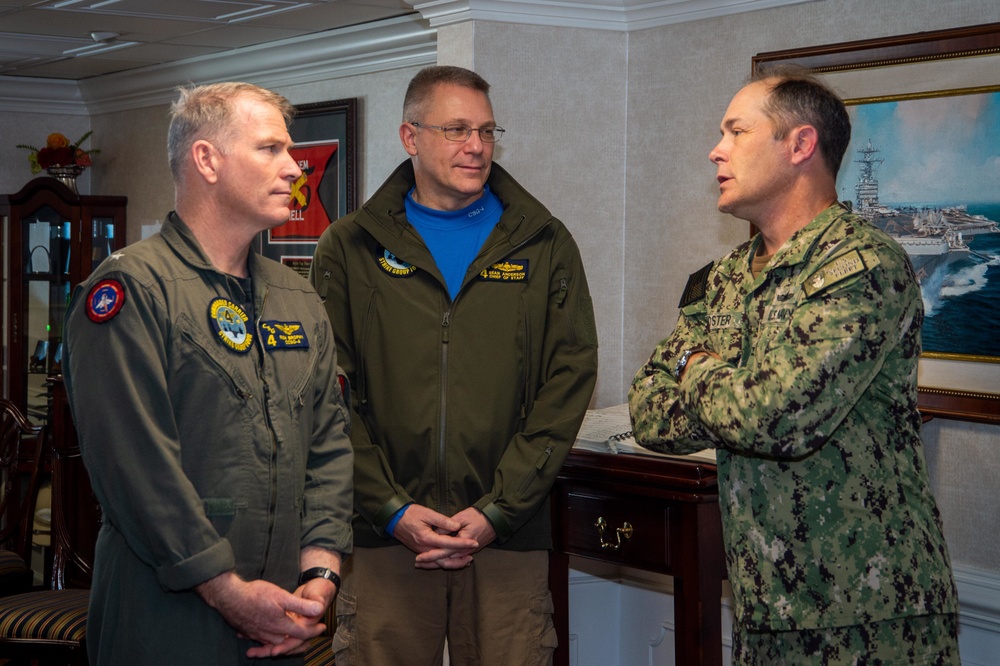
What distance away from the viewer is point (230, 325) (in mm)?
1855

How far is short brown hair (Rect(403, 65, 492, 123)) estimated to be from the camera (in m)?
2.46

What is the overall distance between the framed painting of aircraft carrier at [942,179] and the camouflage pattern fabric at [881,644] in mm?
1005

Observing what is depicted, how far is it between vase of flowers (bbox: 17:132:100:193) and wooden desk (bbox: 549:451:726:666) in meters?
4.59

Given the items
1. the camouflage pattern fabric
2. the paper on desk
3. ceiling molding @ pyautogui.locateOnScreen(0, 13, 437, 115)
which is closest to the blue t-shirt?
the paper on desk

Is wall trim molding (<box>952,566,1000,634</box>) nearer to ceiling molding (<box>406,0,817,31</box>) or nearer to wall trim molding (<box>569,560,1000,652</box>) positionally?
wall trim molding (<box>569,560,1000,652</box>)

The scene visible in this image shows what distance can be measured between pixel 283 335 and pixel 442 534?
2.00 ft

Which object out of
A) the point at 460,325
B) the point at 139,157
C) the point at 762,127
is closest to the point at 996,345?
the point at 762,127

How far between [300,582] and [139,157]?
4.88m

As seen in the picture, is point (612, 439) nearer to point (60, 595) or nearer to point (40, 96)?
point (60, 595)

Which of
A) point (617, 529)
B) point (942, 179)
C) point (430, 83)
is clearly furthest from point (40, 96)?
point (942, 179)

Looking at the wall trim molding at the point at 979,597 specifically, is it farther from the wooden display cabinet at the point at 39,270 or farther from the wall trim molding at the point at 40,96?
the wall trim molding at the point at 40,96

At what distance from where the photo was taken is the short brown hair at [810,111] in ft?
6.26

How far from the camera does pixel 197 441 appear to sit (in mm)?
1799

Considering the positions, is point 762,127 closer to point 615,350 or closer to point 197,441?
point 197,441
